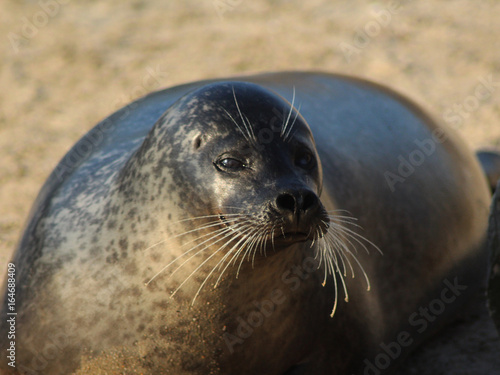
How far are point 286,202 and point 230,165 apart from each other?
0.24 metres

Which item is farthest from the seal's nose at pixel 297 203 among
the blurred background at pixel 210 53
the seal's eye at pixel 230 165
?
the blurred background at pixel 210 53

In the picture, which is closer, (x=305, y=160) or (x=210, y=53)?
(x=305, y=160)

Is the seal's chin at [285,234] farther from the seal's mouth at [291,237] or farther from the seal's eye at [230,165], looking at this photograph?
the seal's eye at [230,165]

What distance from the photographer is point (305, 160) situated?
97.9 inches

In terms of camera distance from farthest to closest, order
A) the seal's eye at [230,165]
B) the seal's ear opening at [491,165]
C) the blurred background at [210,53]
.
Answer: the blurred background at [210,53] → the seal's ear opening at [491,165] → the seal's eye at [230,165]

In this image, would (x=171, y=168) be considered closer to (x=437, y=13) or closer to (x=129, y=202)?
(x=129, y=202)

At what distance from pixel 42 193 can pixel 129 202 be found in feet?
2.77

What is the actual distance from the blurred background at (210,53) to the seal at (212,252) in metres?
2.45

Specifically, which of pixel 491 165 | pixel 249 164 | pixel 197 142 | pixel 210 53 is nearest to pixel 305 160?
pixel 249 164

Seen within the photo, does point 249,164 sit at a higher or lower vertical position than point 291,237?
higher

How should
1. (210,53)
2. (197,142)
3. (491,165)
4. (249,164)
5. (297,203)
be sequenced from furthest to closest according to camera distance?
1. (210,53)
2. (491,165)
3. (197,142)
4. (249,164)
5. (297,203)

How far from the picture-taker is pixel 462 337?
12.1ft

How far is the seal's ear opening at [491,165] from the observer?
15.6 feet

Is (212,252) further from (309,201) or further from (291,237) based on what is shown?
(309,201)
